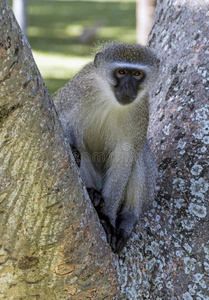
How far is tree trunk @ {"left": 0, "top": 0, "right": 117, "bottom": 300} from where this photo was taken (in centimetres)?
233

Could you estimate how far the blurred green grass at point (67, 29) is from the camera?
400 inches

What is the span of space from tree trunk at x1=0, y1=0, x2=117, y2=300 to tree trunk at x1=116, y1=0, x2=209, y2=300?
316 millimetres

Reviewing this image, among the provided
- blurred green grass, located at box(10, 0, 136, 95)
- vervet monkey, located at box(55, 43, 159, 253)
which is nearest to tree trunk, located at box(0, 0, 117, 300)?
vervet monkey, located at box(55, 43, 159, 253)

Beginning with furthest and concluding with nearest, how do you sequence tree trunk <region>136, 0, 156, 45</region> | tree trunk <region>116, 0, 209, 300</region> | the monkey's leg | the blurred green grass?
the blurred green grass, tree trunk <region>136, 0, 156, 45</region>, the monkey's leg, tree trunk <region>116, 0, 209, 300</region>

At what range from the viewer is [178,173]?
11.8 ft

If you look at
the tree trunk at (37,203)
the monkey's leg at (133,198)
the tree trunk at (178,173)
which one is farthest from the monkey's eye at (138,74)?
the tree trunk at (37,203)

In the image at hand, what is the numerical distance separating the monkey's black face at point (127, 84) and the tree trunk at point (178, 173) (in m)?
0.42

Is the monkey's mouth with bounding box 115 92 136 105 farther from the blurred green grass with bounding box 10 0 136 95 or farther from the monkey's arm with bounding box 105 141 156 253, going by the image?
the blurred green grass with bounding box 10 0 136 95

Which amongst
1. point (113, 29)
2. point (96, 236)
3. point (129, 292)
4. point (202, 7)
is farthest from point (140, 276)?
point (113, 29)

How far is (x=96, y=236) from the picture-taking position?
279cm

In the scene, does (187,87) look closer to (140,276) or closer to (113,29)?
(140,276)

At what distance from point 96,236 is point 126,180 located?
823 mm

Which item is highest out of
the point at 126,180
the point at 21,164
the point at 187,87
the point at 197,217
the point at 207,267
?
the point at 21,164

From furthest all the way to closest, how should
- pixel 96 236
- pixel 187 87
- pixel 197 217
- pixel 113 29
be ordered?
1. pixel 113 29
2. pixel 187 87
3. pixel 197 217
4. pixel 96 236
